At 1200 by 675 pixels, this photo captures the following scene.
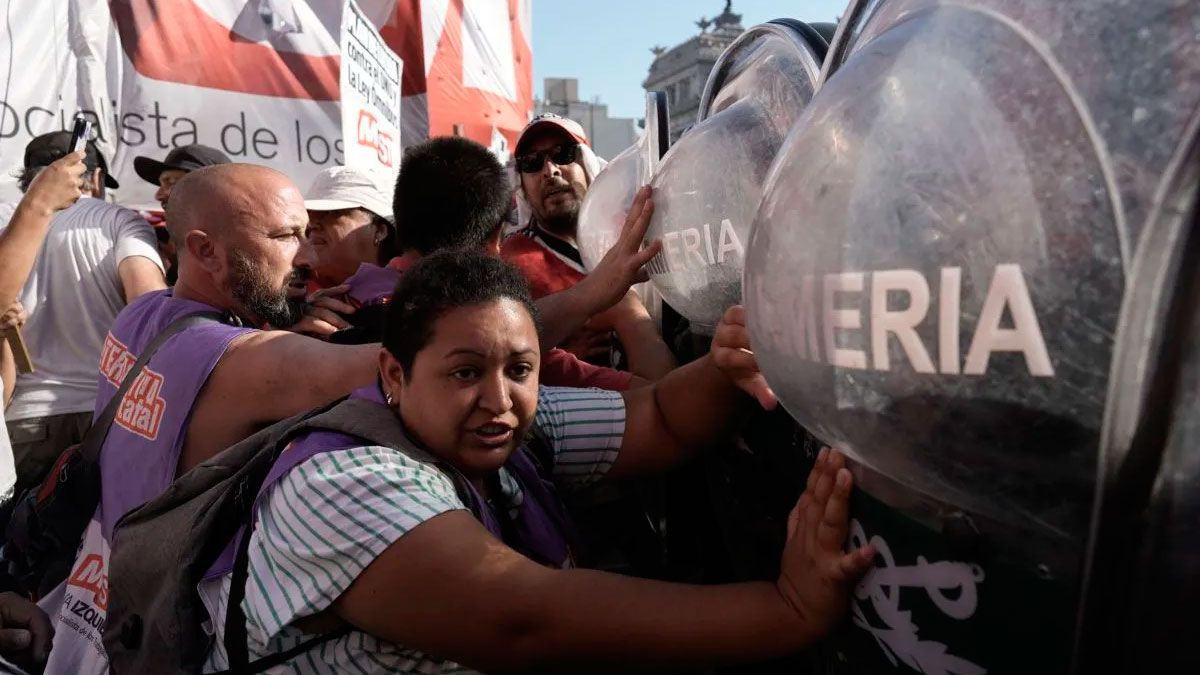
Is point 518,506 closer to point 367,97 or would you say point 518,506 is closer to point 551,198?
point 551,198

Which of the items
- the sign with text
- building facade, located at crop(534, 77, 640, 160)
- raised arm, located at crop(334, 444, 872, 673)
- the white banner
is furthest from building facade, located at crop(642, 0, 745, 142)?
raised arm, located at crop(334, 444, 872, 673)

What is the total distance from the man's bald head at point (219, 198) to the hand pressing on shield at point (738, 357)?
130 cm

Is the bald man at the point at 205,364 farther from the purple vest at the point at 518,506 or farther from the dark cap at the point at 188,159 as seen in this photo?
the dark cap at the point at 188,159

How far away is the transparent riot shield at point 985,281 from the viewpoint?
530mm

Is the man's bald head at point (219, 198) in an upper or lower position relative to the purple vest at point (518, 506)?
upper

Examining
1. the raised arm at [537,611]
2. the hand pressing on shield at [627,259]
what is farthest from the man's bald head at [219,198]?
the raised arm at [537,611]

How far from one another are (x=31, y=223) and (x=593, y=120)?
30632 millimetres

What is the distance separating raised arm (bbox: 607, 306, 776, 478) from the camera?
1.34m

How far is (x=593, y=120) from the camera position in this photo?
32531 millimetres

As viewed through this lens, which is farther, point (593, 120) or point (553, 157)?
point (593, 120)

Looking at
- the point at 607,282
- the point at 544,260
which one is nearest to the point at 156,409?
the point at 607,282

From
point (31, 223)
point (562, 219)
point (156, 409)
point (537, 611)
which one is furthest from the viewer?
point (562, 219)

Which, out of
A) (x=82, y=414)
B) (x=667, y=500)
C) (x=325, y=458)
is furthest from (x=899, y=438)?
(x=82, y=414)

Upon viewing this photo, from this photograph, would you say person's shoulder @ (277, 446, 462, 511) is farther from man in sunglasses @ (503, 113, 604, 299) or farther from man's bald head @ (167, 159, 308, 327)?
man in sunglasses @ (503, 113, 604, 299)
